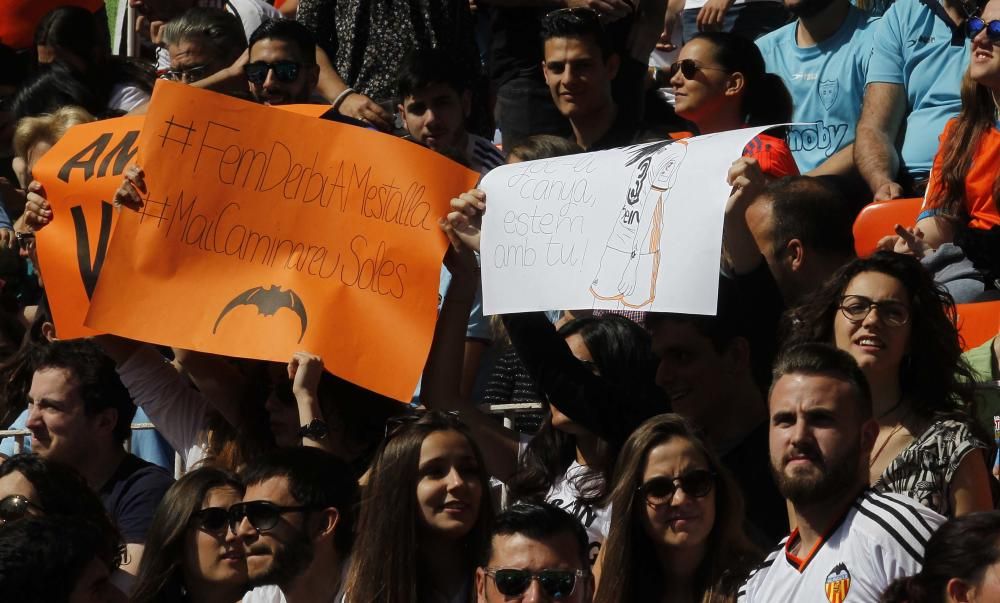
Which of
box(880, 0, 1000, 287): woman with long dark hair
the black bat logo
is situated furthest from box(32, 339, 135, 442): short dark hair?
box(880, 0, 1000, 287): woman with long dark hair

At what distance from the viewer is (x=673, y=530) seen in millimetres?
4715

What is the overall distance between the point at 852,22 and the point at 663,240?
3451 millimetres

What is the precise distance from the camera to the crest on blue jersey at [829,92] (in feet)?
26.3

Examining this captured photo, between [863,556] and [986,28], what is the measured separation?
2643 mm

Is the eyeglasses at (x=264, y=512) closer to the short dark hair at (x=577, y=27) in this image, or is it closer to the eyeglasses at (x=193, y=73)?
the short dark hair at (x=577, y=27)

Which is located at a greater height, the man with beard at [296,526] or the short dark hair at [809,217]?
the short dark hair at [809,217]

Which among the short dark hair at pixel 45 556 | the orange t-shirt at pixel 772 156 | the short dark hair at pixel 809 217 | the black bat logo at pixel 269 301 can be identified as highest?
the orange t-shirt at pixel 772 156

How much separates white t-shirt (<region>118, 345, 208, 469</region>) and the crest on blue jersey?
3.42m

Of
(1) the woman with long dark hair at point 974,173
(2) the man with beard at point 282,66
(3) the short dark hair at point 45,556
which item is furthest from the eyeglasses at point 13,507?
(1) the woman with long dark hair at point 974,173

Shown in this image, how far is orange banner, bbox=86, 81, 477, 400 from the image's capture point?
5.72m

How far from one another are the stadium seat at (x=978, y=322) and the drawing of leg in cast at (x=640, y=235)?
53.3 inches

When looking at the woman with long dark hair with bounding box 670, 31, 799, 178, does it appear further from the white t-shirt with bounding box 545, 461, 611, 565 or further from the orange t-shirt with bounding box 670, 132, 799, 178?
the white t-shirt with bounding box 545, 461, 611, 565

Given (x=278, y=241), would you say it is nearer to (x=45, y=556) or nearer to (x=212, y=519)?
(x=212, y=519)

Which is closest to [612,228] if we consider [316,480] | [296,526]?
[316,480]
